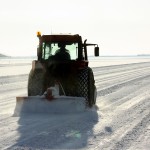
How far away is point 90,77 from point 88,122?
187cm

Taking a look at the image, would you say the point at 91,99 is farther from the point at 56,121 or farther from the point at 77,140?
the point at 77,140

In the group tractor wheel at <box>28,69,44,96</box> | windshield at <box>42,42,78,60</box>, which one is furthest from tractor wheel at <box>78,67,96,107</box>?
tractor wheel at <box>28,69,44,96</box>

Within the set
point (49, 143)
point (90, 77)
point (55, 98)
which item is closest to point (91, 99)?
point (90, 77)

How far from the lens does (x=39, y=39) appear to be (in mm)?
9141

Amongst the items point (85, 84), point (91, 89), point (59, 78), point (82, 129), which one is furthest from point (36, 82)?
point (82, 129)

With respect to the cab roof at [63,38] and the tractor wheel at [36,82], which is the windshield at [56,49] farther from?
the tractor wheel at [36,82]

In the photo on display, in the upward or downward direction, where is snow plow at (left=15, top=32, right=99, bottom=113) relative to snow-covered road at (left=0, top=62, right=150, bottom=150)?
upward

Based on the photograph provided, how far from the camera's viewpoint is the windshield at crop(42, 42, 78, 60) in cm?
895

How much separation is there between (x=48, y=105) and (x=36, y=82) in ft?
2.48

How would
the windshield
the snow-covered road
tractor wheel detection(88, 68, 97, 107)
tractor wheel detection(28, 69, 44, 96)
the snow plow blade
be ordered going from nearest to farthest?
1. the snow-covered road
2. the snow plow blade
3. tractor wheel detection(28, 69, 44, 96)
4. tractor wheel detection(88, 68, 97, 107)
5. the windshield

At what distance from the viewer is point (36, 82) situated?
8625 millimetres

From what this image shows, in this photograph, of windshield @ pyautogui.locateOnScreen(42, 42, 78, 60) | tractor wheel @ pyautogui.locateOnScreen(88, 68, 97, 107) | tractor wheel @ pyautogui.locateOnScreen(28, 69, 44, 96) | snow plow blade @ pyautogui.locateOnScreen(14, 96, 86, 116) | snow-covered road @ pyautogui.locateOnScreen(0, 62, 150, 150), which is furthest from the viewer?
windshield @ pyautogui.locateOnScreen(42, 42, 78, 60)

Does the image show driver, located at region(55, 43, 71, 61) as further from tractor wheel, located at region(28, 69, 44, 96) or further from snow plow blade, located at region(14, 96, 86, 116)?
snow plow blade, located at region(14, 96, 86, 116)

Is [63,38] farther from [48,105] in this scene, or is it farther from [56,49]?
[48,105]
